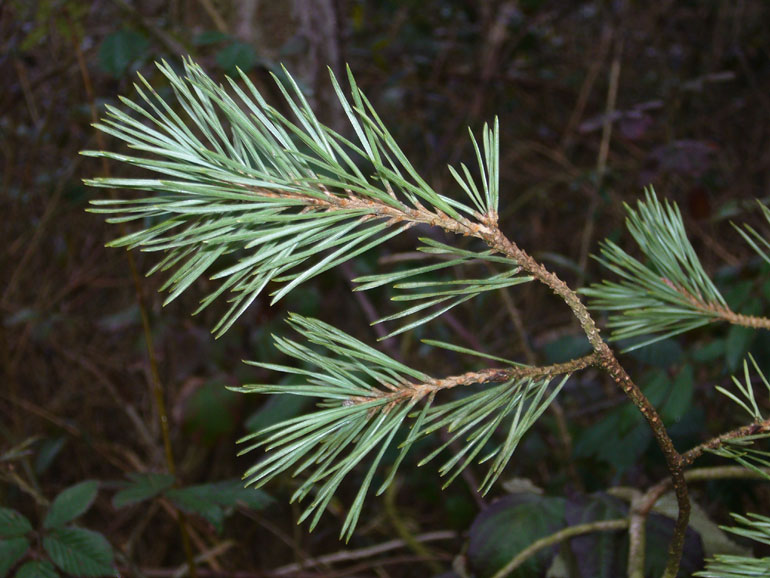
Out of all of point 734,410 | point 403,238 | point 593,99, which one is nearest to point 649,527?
point 734,410

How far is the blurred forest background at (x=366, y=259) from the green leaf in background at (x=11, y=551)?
0.10 m

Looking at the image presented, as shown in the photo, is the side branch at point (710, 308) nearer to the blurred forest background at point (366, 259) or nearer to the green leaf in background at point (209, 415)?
the blurred forest background at point (366, 259)

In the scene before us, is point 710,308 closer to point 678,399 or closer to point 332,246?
point 332,246

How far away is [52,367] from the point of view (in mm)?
1981

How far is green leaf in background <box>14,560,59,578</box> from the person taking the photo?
0.63 meters

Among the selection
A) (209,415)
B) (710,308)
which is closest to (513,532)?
(710,308)

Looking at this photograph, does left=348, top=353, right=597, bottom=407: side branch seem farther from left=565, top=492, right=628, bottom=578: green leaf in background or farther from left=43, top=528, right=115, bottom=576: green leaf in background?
left=43, top=528, right=115, bottom=576: green leaf in background

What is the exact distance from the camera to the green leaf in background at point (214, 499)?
29.7 inches

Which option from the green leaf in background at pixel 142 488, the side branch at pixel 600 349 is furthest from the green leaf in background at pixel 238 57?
the side branch at pixel 600 349

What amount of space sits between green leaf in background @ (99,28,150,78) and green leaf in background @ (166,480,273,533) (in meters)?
0.78

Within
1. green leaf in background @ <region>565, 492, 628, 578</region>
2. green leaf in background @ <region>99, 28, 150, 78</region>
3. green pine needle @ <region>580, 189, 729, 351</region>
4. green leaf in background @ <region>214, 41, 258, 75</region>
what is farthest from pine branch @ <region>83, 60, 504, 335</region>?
green leaf in background @ <region>99, 28, 150, 78</region>

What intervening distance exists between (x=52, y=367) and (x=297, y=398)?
1253 mm

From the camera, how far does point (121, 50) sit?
48.7 inches

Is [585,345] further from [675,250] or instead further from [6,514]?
[6,514]
